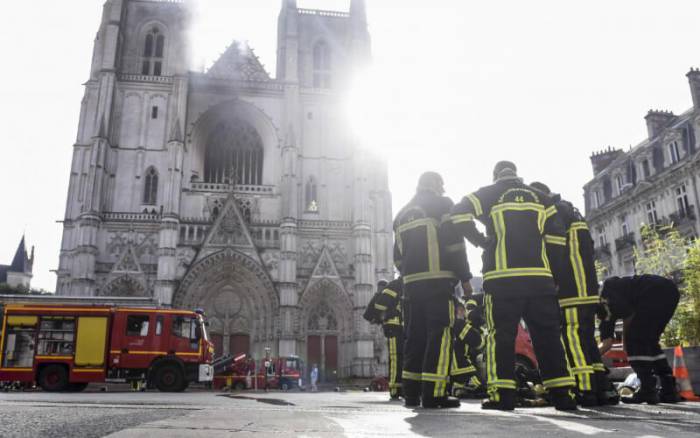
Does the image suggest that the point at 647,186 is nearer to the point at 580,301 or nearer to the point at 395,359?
the point at 395,359

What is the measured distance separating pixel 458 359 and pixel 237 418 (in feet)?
17.1

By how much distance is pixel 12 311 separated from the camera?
15016 millimetres

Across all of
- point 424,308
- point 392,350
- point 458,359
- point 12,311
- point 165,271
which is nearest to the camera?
point 424,308

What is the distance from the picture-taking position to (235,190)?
1230 inches

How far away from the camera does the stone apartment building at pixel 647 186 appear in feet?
74.0

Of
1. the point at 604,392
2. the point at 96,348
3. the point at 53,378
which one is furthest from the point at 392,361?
the point at 53,378

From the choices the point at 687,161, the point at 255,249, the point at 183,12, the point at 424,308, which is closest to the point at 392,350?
the point at 424,308

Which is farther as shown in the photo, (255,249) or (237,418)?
(255,249)

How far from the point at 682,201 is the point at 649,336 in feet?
64.6

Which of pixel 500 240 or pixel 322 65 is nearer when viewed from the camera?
pixel 500 240

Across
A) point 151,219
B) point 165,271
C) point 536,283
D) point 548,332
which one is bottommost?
point 548,332

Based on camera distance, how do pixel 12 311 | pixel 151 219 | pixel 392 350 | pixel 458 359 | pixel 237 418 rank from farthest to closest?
1. pixel 151 219
2. pixel 12 311
3. pixel 392 350
4. pixel 458 359
5. pixel 237 418

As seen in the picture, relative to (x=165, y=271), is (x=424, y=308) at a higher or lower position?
lower

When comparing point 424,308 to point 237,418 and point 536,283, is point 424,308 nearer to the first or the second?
point 536,283
